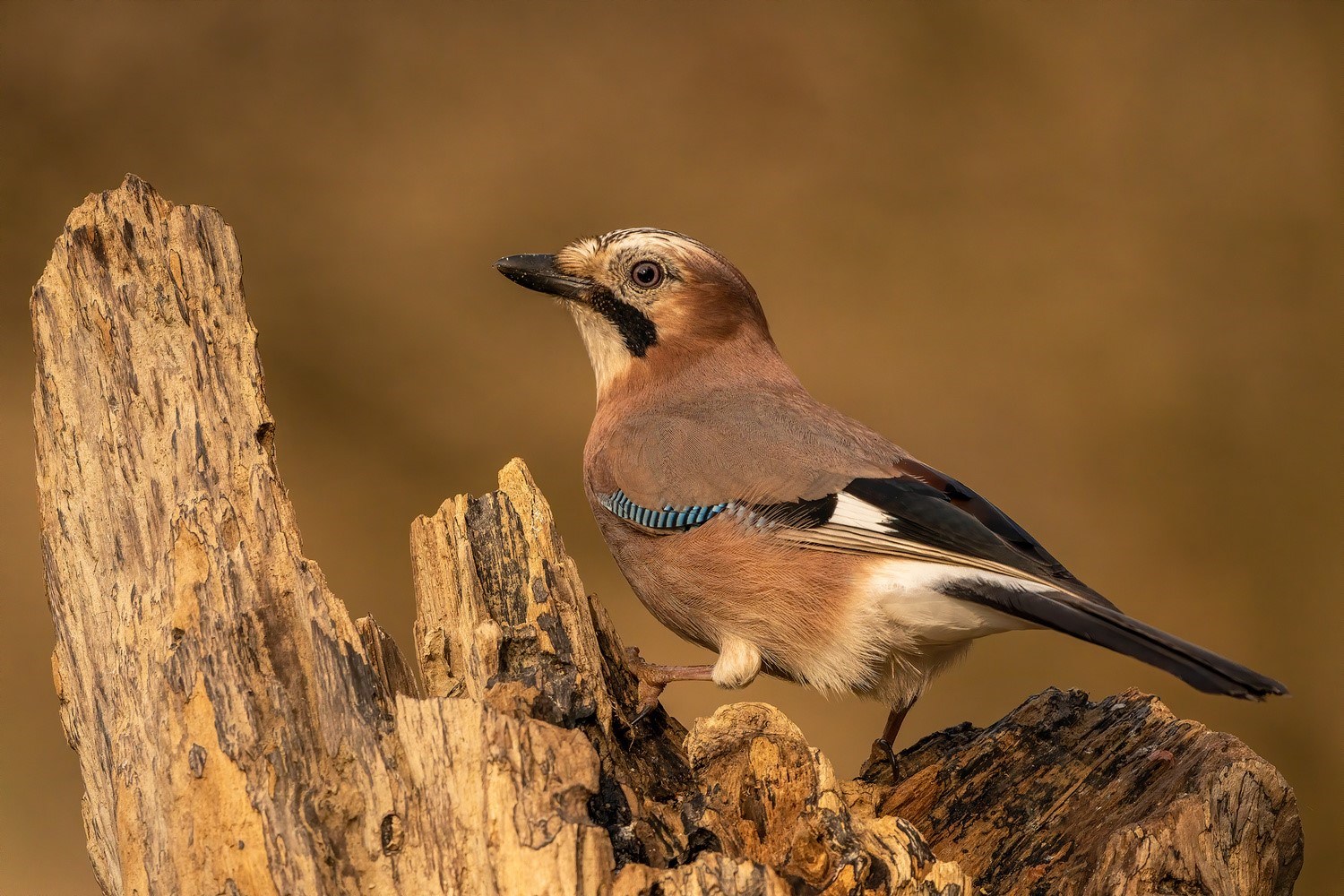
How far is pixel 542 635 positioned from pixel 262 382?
95 centimetres

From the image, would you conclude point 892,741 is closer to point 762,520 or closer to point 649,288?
point 762,520

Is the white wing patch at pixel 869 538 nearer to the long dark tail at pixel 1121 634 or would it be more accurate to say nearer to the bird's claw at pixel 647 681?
the long dark tail at pixel 1121 634

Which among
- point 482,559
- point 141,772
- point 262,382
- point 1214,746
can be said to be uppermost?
point 262,382

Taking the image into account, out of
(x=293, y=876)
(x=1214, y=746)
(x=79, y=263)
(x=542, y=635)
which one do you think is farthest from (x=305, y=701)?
(x=1214, y=746)

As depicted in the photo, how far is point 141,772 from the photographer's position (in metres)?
2.60

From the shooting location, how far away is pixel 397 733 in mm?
2494

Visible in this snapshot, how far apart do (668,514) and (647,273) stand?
3.46 ft

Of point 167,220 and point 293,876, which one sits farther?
point 167,220

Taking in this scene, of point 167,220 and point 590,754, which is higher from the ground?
point 167,220

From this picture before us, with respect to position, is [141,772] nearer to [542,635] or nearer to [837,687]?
[542,635]

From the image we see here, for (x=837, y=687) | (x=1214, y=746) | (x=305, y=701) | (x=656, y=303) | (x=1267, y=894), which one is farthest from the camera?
(x=656, y=303)

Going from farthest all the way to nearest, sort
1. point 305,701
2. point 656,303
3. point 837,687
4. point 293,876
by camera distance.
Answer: point 656,303 < point 837,687 < point 305,701 < point 293,876

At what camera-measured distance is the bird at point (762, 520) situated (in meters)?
3.42

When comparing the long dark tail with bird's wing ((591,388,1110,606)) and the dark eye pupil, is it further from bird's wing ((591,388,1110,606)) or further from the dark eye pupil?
the dark eye pupil
